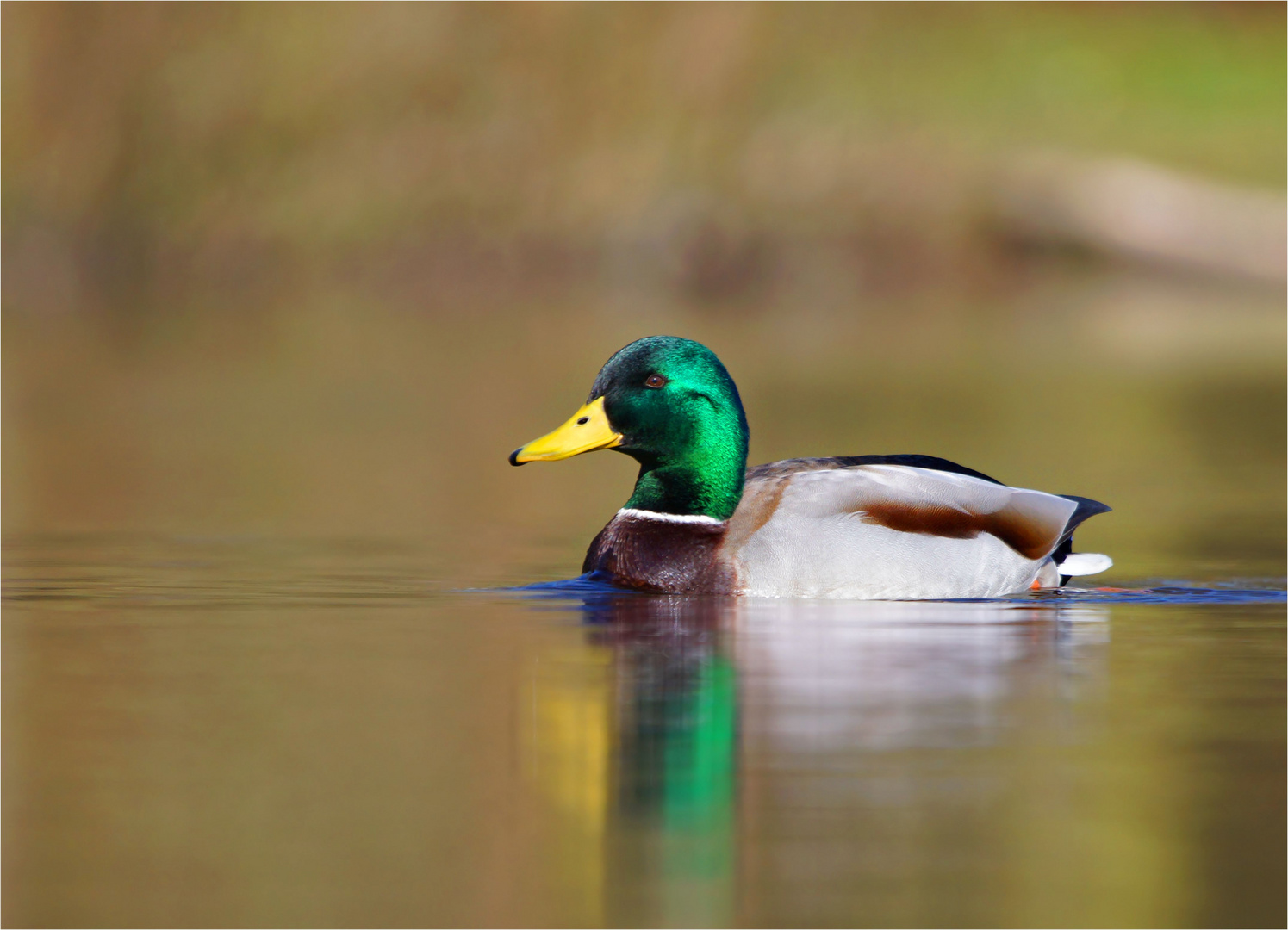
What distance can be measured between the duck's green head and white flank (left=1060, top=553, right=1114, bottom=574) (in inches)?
50.2

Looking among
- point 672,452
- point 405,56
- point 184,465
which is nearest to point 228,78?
point 405,56

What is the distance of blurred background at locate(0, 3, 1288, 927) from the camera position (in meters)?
4.92

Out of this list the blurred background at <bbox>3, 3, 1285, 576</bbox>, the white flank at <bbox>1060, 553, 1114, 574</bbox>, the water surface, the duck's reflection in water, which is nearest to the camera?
the water surface

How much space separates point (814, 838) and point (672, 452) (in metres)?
3.54

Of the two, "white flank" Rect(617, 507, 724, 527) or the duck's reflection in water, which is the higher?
"white flank" Rect(617, 507, 724, 527)

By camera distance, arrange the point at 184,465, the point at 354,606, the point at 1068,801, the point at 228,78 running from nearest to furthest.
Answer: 1. the point at 1068,801
2. the point at 354,606
3. the point at 184,465
4. the point at 228,78

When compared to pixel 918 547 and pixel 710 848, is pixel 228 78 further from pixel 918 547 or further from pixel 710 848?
pixel 710 848

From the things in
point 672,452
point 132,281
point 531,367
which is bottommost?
point 672,452

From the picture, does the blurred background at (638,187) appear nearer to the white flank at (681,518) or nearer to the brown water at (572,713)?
the brown water at (572,713)

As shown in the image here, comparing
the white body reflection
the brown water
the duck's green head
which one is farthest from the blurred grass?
the white body reflection

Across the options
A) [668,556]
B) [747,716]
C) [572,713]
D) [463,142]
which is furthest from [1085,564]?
[463,142]

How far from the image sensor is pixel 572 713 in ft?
19.9

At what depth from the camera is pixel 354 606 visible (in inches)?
316

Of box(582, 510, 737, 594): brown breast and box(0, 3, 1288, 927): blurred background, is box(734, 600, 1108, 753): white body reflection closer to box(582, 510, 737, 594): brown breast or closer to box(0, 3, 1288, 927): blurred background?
box(0, 3, 1288, 927): blurred background
